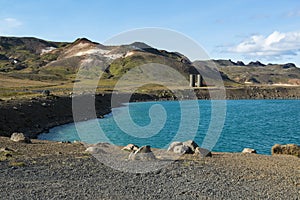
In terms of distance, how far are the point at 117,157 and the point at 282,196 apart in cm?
1223

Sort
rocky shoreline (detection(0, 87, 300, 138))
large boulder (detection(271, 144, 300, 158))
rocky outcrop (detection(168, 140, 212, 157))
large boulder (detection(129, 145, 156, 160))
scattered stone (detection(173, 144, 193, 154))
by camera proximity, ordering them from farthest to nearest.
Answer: rocky shoreline (detection(0, 87, 300, 138)) → large boulder (detection(271, 144, 300, 158)) → scattered stone (detection(173, 144, 193, 154)) → rocky outcrop (detection(168, 140, 212, 157)) → large boulder (detection(129, 145, 156, 160))

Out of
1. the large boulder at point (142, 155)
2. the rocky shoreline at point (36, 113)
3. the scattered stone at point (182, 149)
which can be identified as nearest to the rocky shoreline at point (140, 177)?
the large boulder at point (142, 155)

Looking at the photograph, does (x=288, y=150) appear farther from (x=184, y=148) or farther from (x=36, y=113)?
(x=36, y=113)

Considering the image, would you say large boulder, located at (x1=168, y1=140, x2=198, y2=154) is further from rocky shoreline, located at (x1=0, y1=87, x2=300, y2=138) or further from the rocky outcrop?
rocky shoreline, located at (x1=0, y1=87, x2=300, y2=138)

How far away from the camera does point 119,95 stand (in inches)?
5256

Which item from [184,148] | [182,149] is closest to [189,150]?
[184,148]

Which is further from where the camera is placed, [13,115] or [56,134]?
[13,115]

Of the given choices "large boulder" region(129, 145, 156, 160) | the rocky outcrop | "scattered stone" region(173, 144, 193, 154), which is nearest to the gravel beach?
the rocky outcrop

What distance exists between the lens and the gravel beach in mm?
16688

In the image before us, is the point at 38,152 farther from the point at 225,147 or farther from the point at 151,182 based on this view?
the point at 225,147

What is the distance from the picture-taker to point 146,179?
19484 mm

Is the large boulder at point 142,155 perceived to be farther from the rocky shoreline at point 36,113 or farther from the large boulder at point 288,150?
the rocky shoreline at point 36,113

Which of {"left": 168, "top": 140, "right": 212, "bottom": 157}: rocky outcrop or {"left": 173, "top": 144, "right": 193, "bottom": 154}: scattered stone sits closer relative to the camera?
{"left": 168, "top": 140, "right": 212, "bottom": 157}: rocky outcrop

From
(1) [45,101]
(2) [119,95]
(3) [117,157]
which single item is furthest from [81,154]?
(2) [119,95]
